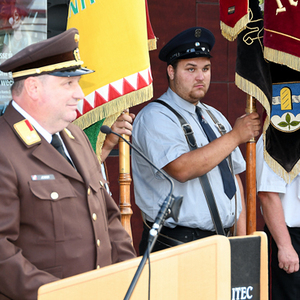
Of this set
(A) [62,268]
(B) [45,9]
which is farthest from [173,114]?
(A) [62,268]

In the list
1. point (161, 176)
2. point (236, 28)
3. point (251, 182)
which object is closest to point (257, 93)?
point (236, 28)

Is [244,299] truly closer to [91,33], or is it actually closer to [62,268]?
[62,268]

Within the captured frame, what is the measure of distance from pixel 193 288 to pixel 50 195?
501 mm

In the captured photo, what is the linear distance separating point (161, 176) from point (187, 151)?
184mm

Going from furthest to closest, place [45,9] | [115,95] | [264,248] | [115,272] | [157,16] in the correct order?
[157,16], [45,9], [115,95], [264,248], [115,272]

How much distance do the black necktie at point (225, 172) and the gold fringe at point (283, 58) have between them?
0.49 m

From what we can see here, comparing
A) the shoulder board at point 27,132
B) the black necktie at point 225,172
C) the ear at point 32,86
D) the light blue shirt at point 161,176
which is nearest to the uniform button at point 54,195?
the shoulder board at point 27,132

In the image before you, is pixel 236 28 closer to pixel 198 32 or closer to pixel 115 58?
pixel 198 32

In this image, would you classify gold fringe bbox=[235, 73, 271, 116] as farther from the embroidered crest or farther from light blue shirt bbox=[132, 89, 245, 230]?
light blue shirt bbox=[132, 89, 245, 230]

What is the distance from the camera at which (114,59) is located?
7.21ft

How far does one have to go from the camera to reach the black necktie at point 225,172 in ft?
7.96

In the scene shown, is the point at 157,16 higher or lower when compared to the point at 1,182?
higher

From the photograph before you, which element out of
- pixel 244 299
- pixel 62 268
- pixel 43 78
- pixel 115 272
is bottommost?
pixel 244 299

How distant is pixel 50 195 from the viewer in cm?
139
